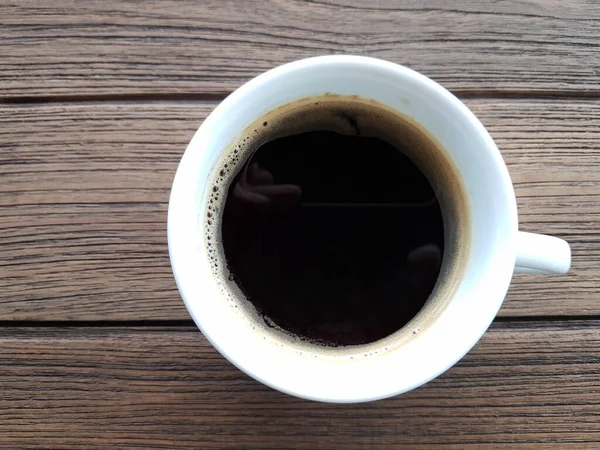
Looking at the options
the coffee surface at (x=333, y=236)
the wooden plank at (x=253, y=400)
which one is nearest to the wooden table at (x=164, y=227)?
the wooden plank at (x=253, y=400)

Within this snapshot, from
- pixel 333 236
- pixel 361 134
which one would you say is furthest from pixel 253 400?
pixel 361 134

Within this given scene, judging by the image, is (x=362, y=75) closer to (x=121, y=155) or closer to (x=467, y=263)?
(x=467, y=263)

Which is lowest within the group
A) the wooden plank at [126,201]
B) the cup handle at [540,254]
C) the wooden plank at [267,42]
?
the wooden plank at [126,201]

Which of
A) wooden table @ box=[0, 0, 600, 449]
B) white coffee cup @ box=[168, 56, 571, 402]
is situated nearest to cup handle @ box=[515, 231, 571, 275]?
white coffee cup @ box=[168, 56, 571, 402]

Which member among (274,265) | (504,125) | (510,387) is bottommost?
(510,387)

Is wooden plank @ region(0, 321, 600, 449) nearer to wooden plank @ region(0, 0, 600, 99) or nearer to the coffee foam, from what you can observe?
the coffee foam

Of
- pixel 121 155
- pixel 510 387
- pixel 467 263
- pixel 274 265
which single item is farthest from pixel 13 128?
pixel 510 387

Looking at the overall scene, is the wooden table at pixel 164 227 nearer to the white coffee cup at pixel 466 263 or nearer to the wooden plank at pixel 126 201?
the wooden plank at pixel 126 201

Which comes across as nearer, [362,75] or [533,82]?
[362,75]
